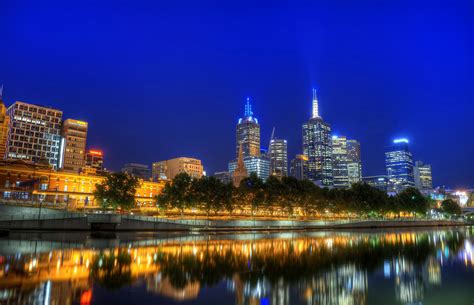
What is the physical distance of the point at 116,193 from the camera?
90500mm

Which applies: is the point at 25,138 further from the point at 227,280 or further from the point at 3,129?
the point at 227,280

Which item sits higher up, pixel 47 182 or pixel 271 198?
pixel 47 182

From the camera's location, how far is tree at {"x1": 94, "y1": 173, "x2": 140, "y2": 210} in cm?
8975

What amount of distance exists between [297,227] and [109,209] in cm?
5516

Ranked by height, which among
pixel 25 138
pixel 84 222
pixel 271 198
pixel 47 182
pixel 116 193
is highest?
pixel 25 138

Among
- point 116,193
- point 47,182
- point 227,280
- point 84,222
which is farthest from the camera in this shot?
point 47,182

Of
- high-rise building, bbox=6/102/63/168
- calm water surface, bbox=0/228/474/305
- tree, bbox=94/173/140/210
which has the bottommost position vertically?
calm water surface, bbox=0/228/474/305

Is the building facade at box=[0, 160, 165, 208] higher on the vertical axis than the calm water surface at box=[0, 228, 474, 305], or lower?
higher

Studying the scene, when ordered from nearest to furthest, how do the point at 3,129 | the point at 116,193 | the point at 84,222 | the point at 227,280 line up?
the point at 227,280, the point at 84,222, the point at 116,193, the point at 3,129

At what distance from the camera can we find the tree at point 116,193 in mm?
89750

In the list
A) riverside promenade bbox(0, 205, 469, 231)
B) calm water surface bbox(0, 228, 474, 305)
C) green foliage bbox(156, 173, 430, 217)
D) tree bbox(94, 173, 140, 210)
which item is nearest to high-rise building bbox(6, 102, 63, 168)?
tree bbox(94, 173, 140, 210)

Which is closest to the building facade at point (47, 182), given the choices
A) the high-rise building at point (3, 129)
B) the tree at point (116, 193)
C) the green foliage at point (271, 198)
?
the tree at point (116, 193)

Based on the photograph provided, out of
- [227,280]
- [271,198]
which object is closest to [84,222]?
[271,198]

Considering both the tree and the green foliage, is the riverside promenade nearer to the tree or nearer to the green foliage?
the tree
